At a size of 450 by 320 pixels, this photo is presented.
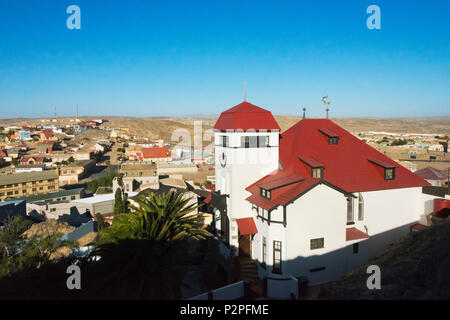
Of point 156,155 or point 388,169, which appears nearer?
point 388,169

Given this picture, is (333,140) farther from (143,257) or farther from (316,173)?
(143,257)

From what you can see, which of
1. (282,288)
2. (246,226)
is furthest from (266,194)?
(282,288)

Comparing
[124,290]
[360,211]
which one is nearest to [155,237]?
[124,290]

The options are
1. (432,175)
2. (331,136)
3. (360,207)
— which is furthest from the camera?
(432,175)

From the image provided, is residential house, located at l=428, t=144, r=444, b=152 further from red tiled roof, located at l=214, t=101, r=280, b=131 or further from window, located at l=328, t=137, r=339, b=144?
red tiled roof, located at l=214, t=101, r=280, b=131

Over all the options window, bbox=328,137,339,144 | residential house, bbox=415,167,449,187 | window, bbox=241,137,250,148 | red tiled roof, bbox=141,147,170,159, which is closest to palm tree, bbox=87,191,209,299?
window, bbox=241,137,250,148

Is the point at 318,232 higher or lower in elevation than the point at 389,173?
lower
